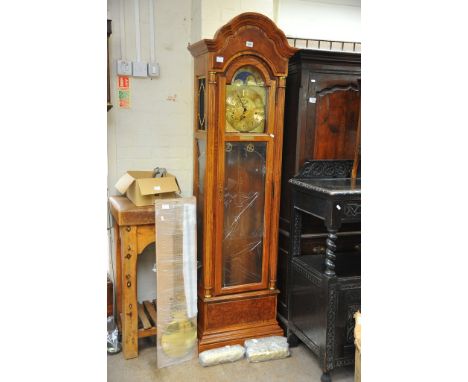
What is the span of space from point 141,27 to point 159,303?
1.70 m

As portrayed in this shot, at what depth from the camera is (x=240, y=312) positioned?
2.71 meters

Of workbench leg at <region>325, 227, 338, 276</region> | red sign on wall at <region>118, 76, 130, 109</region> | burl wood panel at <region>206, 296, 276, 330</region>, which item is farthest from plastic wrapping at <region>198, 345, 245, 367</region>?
red sign on wall at <region>118, 76, 130, 109</region>

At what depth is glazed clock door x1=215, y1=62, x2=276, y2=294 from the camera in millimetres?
2504

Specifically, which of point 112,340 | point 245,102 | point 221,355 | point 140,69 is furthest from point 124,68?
point 221,355

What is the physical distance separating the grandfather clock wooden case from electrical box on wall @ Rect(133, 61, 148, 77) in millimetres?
364

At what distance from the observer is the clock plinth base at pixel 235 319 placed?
2.62 meters

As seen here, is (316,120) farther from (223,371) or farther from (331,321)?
(223,371)

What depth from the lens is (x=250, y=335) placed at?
270 centimetres

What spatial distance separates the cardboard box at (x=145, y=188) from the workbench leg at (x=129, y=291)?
0.18 metres

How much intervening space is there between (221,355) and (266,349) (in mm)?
274

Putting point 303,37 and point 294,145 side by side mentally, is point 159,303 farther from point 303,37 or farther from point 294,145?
point 303,37

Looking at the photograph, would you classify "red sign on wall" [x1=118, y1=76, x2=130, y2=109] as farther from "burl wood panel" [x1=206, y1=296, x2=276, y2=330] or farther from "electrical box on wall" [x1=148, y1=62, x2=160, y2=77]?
"burl wood panel" [x1=206, y1=296, x2=276, y2=330]
